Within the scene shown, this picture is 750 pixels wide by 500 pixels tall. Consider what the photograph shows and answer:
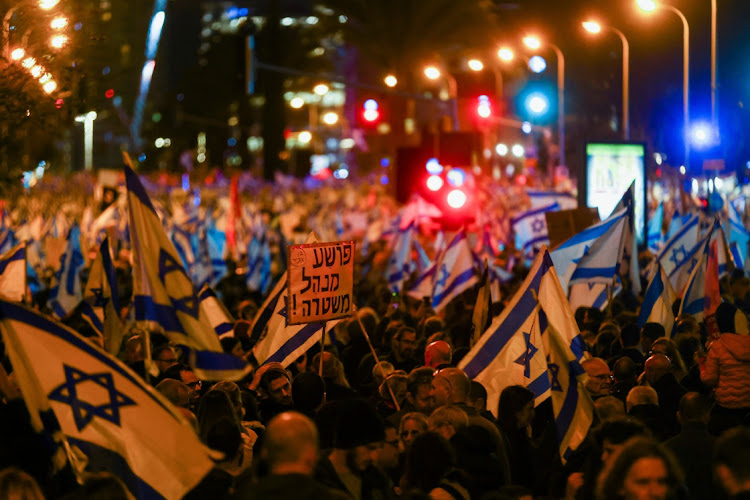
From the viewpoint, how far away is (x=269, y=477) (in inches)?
167

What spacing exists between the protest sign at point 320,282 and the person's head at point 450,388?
1506 mm

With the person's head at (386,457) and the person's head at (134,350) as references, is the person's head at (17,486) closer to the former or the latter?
the person's head at (386,457)

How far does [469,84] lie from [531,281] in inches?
678

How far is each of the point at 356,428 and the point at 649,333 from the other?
4631mm

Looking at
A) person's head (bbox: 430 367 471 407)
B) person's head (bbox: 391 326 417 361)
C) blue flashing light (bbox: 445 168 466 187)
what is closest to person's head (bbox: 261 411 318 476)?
person's head (bbox: 430 367 471 407)

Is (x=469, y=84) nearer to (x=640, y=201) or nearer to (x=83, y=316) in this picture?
(x=640, y=201)

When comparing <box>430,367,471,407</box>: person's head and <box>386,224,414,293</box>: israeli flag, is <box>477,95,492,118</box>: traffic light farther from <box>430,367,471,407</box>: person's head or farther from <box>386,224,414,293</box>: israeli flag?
<box>430,367,471,407</box>: person's head

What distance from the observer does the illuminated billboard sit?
18.5 metres

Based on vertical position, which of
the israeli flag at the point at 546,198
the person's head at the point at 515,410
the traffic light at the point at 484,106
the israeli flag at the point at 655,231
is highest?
the traffic light at the point at 484,106

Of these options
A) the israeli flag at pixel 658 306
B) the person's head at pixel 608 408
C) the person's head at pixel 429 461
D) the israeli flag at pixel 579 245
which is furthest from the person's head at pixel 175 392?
the israeli flag at pixel 579 245

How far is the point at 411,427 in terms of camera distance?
6055mm

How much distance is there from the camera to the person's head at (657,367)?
24.2 feet

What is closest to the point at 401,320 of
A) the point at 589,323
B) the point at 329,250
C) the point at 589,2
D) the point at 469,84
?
the point at 589,323

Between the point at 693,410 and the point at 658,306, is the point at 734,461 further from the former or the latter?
the point at 658,306
